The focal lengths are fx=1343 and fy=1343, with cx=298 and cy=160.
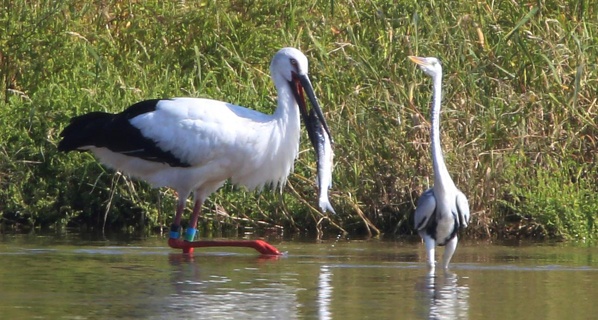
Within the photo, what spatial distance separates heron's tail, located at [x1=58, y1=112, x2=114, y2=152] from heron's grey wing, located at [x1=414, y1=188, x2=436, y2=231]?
6.83 ft

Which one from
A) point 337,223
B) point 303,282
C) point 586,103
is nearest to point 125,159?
point 337,223

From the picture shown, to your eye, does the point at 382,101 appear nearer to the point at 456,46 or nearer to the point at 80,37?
the point at 456,46

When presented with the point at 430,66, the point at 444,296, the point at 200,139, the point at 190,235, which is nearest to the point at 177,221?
the point at 190,235

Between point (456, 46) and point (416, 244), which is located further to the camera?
point (456, 46)

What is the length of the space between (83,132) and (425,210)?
88.7 inches

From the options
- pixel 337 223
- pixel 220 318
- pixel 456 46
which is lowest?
pixel 220 318

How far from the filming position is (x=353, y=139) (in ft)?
29.0

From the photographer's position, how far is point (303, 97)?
27.5ft

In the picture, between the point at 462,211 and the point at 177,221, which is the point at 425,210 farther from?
the point at 177,221

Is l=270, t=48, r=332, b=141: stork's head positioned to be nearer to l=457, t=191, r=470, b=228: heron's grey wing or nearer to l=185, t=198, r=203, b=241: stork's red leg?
l=185, t=198, r=203, b=241: stork's red leg

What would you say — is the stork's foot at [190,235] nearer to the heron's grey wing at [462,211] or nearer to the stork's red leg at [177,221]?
the stork's red leg at [177,221]

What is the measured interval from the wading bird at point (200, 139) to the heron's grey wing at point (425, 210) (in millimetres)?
Result: 1159

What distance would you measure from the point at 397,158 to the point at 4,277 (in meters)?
3.09

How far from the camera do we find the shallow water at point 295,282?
5539mm
